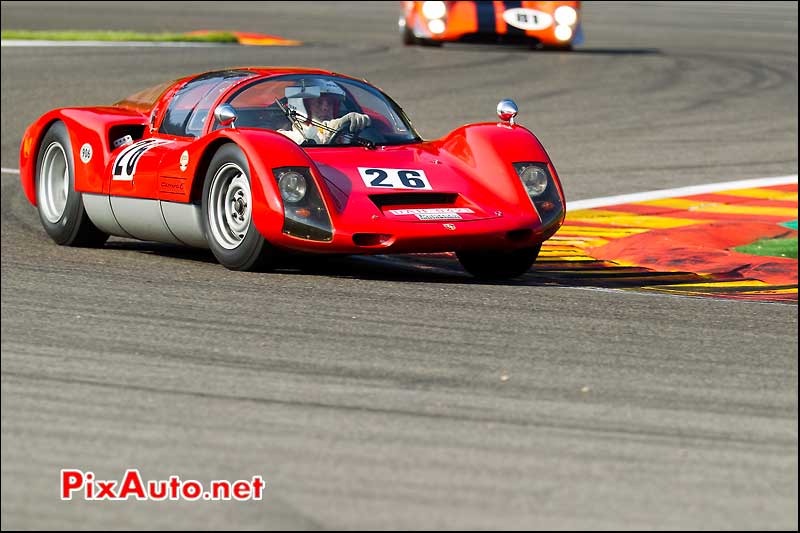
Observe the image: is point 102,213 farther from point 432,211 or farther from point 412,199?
point 432,211

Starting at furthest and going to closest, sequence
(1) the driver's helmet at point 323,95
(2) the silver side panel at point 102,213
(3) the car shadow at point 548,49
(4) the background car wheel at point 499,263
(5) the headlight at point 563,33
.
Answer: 1. (3) the car shadow at point 548,49
2. (5) the headlight at point 563,33
3. (2) the silver side panel at point 102,213
4. (1) the driver's helmet at point 323,95
5. (4) the background car wheel at point 499,263

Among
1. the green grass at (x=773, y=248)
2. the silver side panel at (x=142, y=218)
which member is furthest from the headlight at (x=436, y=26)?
the silver side panel at (x=142, y=218)

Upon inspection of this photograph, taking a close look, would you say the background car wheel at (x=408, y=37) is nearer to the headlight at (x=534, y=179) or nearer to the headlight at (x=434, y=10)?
the headlight at (x=434, y=10)

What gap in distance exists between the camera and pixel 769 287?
7.82m

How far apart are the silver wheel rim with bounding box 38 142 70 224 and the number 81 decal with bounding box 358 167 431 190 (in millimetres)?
2269

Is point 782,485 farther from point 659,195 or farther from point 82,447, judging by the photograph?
point 659,195

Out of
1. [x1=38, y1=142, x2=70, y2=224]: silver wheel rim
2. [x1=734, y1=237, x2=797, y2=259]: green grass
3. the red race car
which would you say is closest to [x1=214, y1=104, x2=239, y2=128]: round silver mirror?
the red race car

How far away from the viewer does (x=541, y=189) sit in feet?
25.3

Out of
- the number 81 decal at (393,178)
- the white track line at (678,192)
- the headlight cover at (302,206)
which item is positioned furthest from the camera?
the white track line at (678,192)

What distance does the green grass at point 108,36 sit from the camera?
2123cm

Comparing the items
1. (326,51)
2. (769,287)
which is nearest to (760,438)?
(769,287)

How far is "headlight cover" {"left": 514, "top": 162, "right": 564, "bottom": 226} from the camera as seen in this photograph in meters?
7.60

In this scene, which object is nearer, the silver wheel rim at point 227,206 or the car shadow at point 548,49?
the silver wheel rim at point 227,206

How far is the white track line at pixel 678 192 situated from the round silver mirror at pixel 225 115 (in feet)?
13.4
